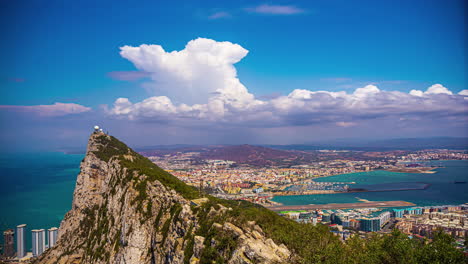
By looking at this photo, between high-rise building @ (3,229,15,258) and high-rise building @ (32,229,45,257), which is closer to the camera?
high-rise building @ (3,229,15,258)

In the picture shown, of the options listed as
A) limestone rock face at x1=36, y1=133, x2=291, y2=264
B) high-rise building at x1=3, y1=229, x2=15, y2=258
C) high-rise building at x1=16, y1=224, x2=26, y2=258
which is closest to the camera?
limestone rock face at x1=36, y1=133, x2=291, y2=264

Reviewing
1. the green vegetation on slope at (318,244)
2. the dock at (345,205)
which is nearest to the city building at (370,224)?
the dock at (345,205)

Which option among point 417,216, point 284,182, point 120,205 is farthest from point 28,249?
point 284,182

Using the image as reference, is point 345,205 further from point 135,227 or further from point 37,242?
point 37,242

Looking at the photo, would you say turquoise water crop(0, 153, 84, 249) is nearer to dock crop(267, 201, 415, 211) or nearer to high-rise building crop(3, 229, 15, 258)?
high-rise building crop(3, 229, 15, 258)

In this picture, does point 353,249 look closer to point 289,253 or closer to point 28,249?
point 289,253

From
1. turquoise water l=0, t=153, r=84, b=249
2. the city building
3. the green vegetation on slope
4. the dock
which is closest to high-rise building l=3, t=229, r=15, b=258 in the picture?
turquoise water l=0, t=153, r=84, b=249

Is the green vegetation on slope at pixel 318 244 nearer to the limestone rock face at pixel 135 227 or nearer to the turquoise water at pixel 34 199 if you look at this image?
the limestone rock face at pixel 135 227

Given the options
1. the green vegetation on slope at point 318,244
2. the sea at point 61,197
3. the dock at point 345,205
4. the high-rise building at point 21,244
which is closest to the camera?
the green vegetation on slope at point 318,244
